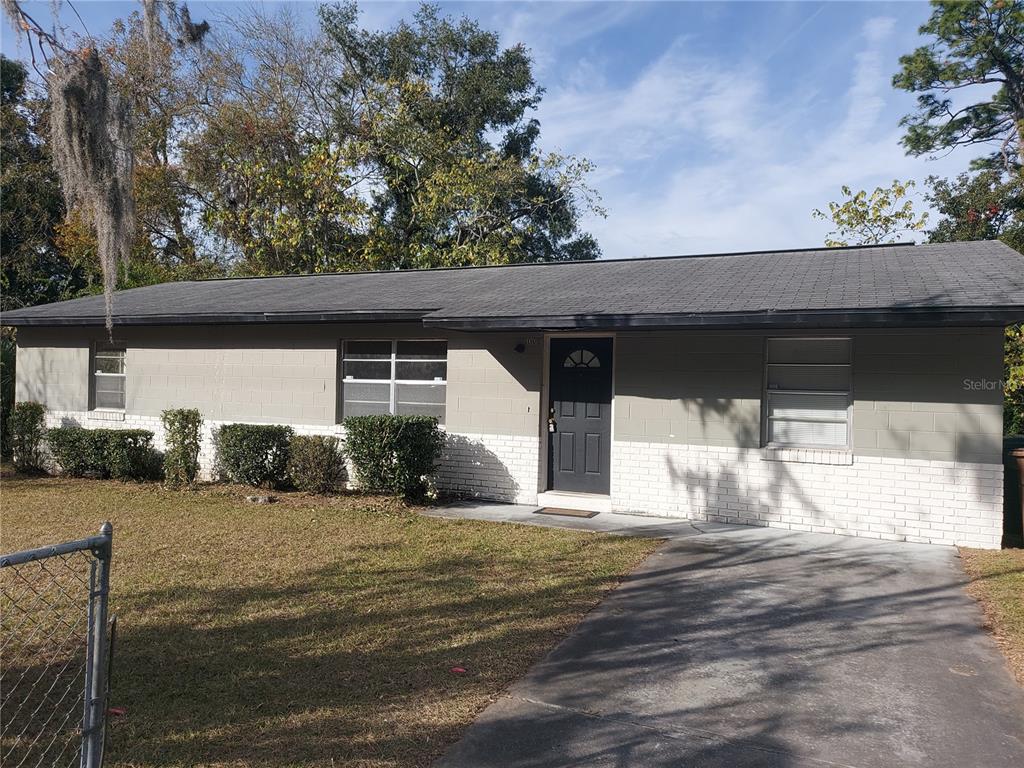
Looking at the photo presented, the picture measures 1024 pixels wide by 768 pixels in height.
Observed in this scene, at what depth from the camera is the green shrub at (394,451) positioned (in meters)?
9.87

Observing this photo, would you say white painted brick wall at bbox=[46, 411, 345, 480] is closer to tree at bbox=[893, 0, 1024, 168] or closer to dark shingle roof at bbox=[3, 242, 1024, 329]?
dark shingle roof at bbox=[3, 242, 1024, 329]

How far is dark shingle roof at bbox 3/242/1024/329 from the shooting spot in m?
7.69

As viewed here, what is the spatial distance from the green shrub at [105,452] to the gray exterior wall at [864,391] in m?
7.78

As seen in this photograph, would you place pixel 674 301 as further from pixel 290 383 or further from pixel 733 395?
pixel 290 383

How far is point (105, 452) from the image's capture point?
11984 millimetres

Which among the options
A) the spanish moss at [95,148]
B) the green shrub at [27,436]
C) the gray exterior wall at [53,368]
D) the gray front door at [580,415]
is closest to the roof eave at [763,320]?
the gray front door at [580,415]

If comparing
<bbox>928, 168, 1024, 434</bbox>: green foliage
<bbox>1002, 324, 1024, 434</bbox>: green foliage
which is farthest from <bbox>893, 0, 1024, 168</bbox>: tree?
<bbox>1002, 324, 1024, 434</bbox>: green foliage

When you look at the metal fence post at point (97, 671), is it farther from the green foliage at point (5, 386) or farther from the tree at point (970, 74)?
the tree at point (970, 74)

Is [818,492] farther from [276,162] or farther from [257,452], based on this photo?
[276,162]

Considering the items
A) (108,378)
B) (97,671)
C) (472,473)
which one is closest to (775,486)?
(472,473)

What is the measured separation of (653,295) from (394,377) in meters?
4.14

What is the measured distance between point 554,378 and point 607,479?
1578 millimetres

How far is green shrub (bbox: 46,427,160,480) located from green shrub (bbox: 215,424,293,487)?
1708 millimetres

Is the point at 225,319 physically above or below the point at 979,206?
below
